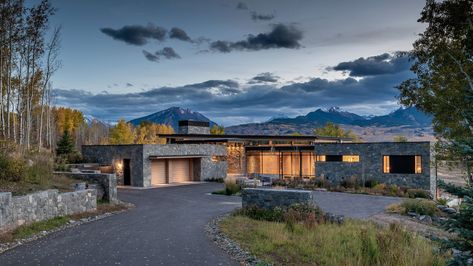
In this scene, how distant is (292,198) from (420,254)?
6627 millimetres

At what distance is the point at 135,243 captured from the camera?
→ 1003cm

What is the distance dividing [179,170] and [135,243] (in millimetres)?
20758

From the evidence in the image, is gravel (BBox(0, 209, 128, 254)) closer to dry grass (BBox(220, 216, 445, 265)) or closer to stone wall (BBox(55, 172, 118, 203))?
stone wall (BBox(55, 172, 118, 203))

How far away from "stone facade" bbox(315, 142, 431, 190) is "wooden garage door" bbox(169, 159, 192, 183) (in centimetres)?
1102

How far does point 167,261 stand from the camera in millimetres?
8227

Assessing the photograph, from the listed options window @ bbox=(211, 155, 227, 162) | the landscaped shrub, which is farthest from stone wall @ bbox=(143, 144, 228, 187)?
the landscaped shrub

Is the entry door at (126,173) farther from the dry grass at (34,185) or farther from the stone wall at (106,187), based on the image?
the dry grass at (34,185)

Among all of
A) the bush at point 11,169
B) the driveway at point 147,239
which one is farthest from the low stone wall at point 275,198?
the bush at point 11,169

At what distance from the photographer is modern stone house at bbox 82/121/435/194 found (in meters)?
25.2

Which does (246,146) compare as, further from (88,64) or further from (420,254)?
(420,254)

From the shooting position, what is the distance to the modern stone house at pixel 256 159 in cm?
2521

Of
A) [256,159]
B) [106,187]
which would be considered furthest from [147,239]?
[256,159]

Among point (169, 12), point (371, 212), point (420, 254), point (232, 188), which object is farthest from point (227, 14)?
point (420, 254)

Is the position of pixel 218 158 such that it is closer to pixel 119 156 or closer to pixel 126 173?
pixel 126 173
